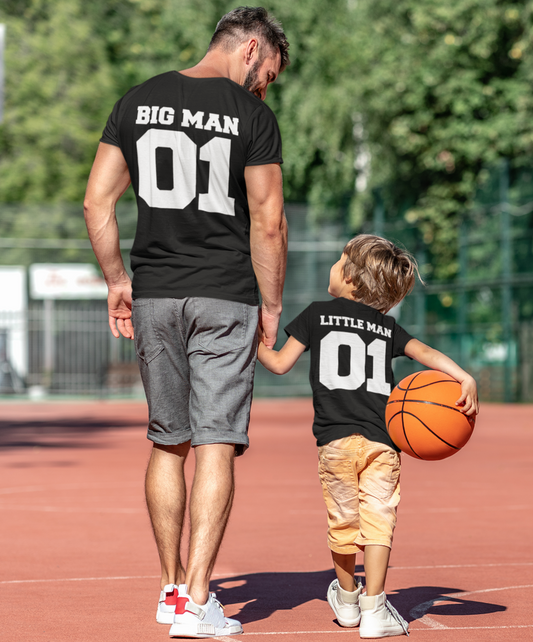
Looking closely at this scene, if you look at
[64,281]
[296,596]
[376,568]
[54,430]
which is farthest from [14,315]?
[376,568]

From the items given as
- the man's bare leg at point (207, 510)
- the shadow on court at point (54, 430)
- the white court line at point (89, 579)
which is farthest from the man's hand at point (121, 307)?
the shadow on court at point (54, 430)

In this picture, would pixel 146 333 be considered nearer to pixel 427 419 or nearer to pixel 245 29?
pixel 427 419

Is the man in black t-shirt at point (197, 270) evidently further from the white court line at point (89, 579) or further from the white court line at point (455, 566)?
the white court line at point (455, 566)

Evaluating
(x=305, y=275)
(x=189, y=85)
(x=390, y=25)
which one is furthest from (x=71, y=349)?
(x=189, y=85)

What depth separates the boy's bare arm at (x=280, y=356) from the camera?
176 inches

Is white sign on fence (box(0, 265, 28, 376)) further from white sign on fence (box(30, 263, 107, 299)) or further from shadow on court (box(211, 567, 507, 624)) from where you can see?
shadow on court (box(211, 567, 507, 624))

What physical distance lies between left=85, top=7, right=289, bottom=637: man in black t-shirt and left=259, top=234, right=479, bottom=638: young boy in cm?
27

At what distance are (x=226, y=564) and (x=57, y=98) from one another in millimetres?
34638

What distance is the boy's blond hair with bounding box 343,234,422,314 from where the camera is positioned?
457 centimetres

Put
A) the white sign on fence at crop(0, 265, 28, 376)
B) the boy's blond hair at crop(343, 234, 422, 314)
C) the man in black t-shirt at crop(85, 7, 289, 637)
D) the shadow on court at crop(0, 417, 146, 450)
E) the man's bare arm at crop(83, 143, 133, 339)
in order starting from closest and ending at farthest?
the man in black t-shirt at crop(85, 7, 289, 637), the man's bare arm at crop(83, 143, 133, 339), the boy's blond hair at crop(343, 234, 422, 314), the shadow on court at crop(0, 417, 146, 450), the white sign on fence at crop(0, 265, 28, 376)

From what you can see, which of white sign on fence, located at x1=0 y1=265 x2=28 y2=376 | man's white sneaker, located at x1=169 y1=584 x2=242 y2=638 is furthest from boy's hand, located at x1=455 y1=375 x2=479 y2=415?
white sign on fence, located at x1=0 y1=265 x2=28 y2=376

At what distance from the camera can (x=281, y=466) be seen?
472 inches

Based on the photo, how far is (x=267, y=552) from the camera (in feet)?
21.1

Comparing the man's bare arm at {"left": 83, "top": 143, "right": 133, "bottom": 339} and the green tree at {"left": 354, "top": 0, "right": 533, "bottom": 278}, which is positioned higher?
the green tree at {"left": 354, "top": 0, "right": 533, "bottom": 278}
